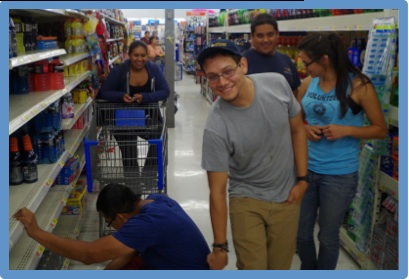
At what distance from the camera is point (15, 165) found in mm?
2656

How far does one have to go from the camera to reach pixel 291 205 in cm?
208

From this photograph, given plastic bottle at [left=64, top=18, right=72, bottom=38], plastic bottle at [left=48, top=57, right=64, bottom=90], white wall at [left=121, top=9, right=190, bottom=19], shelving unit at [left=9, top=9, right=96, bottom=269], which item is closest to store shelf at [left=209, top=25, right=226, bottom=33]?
plastic bottle at [left=64, top=18, right=72, bottom=38]

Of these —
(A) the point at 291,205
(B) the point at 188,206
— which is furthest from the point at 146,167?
(A) the point at 291,205

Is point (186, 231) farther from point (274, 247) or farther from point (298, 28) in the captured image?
point (298, 28)

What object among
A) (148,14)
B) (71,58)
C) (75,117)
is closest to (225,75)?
(75,117)

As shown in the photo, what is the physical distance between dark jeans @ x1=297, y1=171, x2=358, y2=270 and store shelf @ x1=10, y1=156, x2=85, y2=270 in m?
1.49

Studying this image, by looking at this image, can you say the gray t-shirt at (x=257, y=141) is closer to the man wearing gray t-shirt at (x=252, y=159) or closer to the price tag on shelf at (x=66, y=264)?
the man wearing gray t-shirt at (x=252, y=159)

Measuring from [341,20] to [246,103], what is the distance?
1788 millimetres

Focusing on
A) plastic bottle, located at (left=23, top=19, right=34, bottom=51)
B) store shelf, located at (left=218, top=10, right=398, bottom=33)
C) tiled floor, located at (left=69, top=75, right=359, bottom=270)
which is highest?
store shelf, located at (left=218, top=10, right=398, bottom=33)

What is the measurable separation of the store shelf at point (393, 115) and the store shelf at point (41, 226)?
2.18 m

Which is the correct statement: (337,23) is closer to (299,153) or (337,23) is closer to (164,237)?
(299,153)

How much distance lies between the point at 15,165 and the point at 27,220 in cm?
64

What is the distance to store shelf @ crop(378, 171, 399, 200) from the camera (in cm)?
275

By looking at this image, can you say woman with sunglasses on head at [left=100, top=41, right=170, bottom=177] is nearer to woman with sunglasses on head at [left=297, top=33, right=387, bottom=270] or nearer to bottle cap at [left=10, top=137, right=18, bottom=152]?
bottle cap at [left=10, top=137, right=18, bottom=152]
